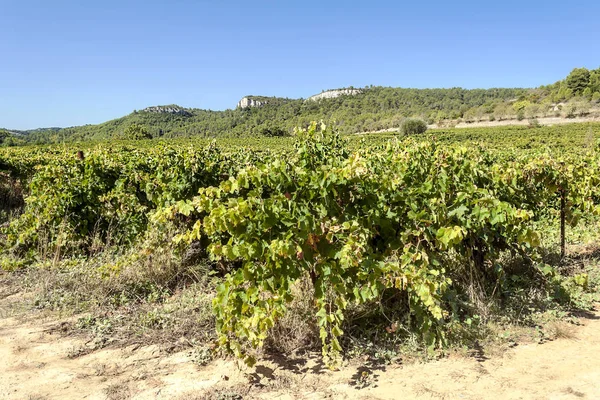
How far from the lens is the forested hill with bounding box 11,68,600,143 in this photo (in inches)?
3265

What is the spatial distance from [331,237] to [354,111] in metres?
120

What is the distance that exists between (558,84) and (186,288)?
4609 inches

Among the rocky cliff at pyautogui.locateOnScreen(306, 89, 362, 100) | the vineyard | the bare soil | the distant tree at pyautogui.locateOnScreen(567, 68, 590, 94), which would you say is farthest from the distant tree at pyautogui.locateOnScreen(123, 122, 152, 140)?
the distant tree at pyautogui.locateOnScreen(567, 68, 590, 94)

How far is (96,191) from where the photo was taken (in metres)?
5.80

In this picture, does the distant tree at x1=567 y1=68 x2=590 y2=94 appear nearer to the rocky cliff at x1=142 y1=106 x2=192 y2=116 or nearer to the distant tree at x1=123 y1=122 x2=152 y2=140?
the distant tree at x1=123 y1=122 x2=152 y2=140

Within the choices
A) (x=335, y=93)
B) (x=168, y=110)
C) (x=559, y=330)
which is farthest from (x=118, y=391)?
(x=335, y=93)

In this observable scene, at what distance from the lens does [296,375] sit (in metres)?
2.75

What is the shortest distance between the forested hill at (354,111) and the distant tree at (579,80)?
0.29 feet

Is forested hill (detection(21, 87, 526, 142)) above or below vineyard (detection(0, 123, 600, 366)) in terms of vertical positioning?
above

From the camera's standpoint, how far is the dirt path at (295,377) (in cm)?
251

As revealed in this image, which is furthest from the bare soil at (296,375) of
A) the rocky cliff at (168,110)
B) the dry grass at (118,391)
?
the rocky cliff at (168,110)

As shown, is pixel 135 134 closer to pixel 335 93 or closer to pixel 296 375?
pixel 296 375

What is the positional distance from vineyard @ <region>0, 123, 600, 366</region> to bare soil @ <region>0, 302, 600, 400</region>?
0.21m

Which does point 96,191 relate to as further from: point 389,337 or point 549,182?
point 549,182
